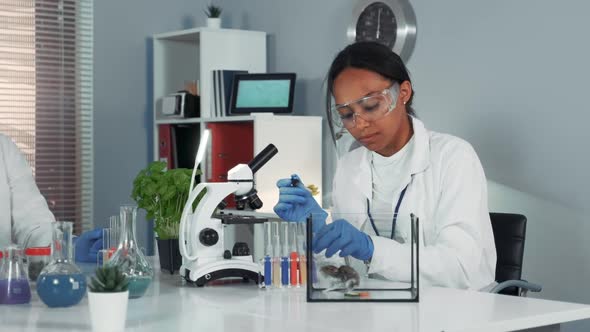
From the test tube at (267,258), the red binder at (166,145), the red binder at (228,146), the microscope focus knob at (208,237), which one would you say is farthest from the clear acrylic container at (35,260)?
the red binder at (166,145)

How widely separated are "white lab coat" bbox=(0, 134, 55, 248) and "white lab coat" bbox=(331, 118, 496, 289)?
3.53ft

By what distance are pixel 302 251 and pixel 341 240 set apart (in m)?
0.11

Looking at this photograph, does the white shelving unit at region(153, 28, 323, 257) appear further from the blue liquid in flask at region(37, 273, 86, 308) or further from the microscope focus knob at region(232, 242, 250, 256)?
the blue liquid in flask at region(37, 273, 86, 308)

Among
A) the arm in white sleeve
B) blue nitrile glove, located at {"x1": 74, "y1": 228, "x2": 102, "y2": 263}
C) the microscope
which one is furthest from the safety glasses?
blue nitrile glove, located at {"x1": 74, "y1": 228, "x2": 102, "y2": 263}

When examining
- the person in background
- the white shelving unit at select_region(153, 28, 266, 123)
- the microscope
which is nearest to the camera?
the microscope

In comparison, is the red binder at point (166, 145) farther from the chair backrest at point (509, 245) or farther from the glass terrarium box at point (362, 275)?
the glass terrarium box at point (362, 275)

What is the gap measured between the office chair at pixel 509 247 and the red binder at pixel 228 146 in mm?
1914

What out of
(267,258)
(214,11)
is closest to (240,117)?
(214,11)

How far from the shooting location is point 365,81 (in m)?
2.58

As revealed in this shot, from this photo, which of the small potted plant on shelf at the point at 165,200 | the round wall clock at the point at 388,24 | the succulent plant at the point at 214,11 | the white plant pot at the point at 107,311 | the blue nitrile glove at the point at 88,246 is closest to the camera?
the white plant pot at the point at 107,311

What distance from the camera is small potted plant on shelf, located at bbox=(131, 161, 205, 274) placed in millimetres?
2498

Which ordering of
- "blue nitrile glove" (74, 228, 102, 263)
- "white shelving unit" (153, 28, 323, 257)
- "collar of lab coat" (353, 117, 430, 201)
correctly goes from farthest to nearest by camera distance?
"white shelving unit" (153, 28, 323, 257), "blue nitrile glove" (74, 228, 102, 263), "collar of lab coat" (353, 117, 430, 201)

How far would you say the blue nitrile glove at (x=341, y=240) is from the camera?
2.12m

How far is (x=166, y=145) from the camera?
4.73 metres
